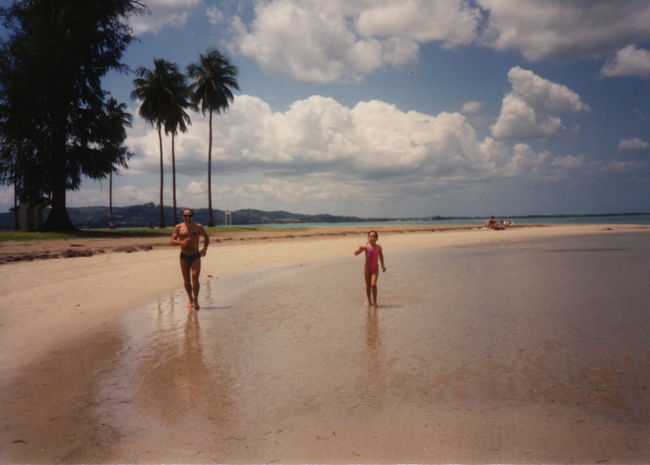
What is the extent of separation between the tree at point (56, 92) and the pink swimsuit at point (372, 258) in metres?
28.4

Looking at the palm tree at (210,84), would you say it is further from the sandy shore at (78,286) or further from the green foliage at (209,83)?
the sandy shore at (78,286)

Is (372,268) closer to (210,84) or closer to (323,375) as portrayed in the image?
(323,375)

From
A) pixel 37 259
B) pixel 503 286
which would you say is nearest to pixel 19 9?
pixel 37 259

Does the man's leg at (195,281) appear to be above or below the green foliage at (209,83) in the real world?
below

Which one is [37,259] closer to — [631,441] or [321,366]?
[321,366]

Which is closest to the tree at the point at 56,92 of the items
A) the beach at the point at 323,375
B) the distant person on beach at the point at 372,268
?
the beach at the point at 323,375

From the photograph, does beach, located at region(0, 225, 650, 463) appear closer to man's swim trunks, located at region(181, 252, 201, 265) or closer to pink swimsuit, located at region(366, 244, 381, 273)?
pink swimsuit, located at region(366, 244, 381, 273)

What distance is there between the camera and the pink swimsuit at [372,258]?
949 centimetres

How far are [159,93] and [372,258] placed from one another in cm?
4192

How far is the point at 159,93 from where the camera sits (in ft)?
147

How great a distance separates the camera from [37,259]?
16172 mm

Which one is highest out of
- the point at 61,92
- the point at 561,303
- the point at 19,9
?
the point at 19,9

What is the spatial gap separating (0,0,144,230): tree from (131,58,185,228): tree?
36.4 feet

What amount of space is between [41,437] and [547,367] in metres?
5.28
